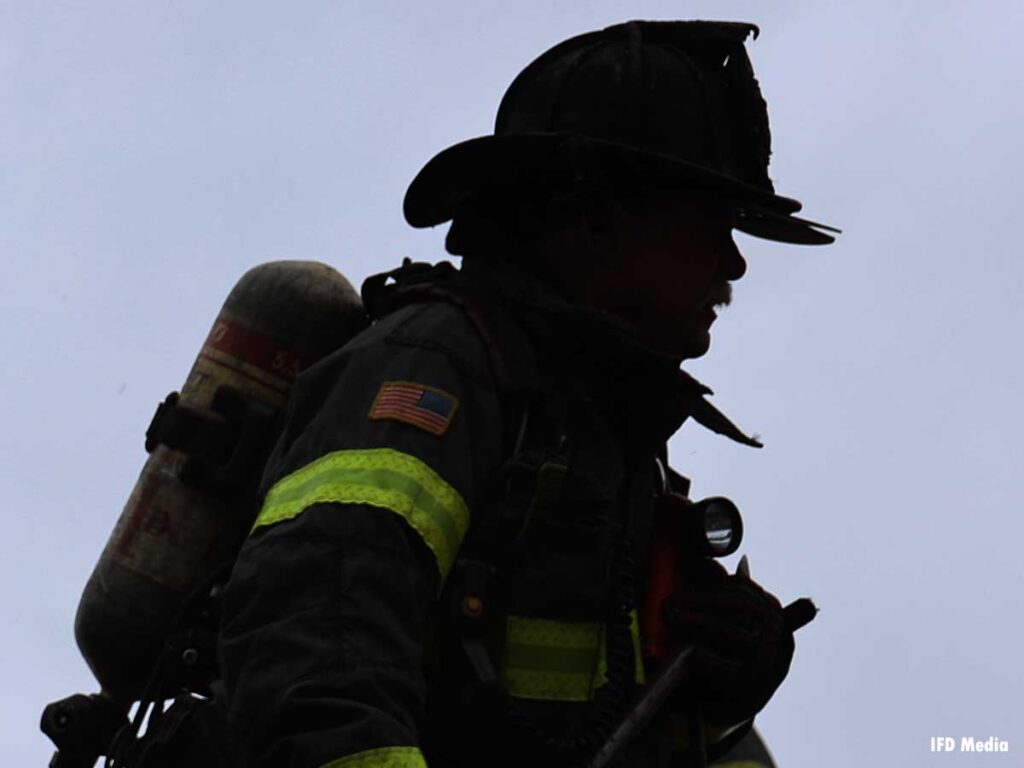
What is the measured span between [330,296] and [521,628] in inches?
57.7

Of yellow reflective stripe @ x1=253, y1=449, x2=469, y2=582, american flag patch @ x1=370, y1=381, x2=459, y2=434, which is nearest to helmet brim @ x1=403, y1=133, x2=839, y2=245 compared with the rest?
american flag patch @ x1=370, y1=381, x2=459, y2=434

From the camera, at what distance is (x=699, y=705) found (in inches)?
263

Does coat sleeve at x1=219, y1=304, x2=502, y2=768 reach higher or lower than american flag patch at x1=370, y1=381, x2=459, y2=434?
lower

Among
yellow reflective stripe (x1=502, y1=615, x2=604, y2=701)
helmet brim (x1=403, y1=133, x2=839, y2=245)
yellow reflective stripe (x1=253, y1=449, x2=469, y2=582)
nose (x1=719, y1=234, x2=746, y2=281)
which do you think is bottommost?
yellow reflective stripe (x1=502, y1=615, x2=604, y2=701)

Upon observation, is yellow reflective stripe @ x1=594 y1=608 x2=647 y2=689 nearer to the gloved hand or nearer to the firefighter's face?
the gloved hand

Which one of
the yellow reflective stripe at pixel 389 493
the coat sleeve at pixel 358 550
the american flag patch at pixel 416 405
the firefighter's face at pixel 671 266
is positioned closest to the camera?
the coat sleeve at pixel 358 550

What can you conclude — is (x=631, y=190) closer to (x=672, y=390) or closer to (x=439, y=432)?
(x=672, y=390)

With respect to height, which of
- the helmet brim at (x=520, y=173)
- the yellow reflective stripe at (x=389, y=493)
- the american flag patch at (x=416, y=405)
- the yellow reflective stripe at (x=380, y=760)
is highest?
the helmet brim at (x=520, y=173)

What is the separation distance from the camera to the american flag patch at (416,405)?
590 cm

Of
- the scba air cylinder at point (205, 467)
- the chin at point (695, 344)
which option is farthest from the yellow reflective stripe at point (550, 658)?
the scba air cylinder at point (205, 467)

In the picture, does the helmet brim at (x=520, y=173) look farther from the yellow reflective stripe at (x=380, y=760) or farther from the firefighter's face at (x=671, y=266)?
the yellow reflective stripe at (x=380, y=760)

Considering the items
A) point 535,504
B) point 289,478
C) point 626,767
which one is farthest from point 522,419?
point 626,767

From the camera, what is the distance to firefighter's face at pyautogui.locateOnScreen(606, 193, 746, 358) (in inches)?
263

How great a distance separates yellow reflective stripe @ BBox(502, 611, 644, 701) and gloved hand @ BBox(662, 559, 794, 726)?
405 mm
